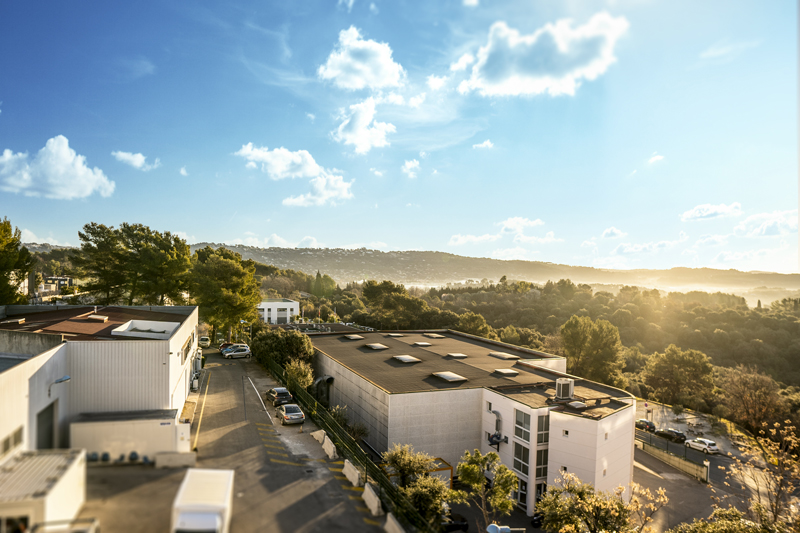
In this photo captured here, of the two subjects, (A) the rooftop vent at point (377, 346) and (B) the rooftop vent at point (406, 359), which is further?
(A) the rooftop vent at point (377, 346)

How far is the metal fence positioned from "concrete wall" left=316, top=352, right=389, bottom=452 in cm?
346

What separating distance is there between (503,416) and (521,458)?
102 inches

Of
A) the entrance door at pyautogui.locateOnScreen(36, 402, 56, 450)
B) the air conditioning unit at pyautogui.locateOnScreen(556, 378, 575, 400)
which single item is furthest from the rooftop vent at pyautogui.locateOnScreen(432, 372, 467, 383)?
the entrance door at pyautogui.locateOnScreen(36, 402, 56, 450)

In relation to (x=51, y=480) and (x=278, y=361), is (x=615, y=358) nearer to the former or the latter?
(x=278, y=361)

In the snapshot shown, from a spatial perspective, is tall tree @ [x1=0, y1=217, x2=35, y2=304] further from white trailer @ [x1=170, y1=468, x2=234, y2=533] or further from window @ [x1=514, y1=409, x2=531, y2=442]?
window @ [x1=514, y1=409, x2=531, y2=442]

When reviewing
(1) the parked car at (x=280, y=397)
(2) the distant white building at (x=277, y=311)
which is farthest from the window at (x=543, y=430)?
(2) the distant white building at (x=277, y=311)

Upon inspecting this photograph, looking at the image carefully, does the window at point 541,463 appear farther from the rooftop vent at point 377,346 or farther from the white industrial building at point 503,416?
the rooftop vent at point 377,346

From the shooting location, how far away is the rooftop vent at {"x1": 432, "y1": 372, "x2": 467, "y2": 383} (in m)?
30.3

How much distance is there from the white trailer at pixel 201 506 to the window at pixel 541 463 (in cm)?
1930

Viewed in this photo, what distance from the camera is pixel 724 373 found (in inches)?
2554

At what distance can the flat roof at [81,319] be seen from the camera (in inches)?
853

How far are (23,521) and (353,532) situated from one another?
346 inches

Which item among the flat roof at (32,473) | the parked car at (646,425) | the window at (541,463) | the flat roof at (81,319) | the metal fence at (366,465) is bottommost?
the parked car at (646,425)

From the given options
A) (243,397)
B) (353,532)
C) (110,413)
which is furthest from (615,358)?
(110,413)
